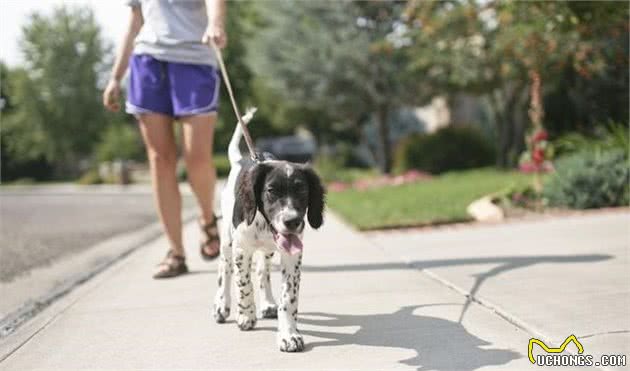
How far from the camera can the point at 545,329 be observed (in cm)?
350

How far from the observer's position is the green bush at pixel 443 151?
20.6m

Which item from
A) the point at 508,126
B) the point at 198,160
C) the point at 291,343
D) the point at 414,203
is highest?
the point at 198,160

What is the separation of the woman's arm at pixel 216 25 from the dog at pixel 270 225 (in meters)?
0.99

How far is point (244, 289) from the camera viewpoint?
3.75 metres

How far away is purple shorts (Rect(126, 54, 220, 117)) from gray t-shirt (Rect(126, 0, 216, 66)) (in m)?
0.06

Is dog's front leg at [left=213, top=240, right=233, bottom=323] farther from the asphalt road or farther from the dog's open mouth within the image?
the asphalt road

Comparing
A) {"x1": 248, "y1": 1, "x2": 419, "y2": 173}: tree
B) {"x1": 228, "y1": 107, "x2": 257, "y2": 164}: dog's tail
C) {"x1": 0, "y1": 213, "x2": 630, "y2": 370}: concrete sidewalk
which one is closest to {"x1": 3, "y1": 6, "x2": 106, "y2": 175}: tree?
{"x1": 248, "y1": 1, "x2": 419, "y2": 173}: tree

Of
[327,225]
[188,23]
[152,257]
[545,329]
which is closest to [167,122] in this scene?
[188,23]

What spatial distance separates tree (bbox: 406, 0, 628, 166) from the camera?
948 centimetres

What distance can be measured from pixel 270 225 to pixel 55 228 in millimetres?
8067

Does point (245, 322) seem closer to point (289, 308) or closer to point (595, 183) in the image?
point (289, 308)

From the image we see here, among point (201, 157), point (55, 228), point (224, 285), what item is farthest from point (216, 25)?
point (55, 228)

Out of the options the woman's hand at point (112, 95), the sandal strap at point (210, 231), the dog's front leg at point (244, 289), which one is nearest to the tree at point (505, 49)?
the sandal strap at point (210, 231)

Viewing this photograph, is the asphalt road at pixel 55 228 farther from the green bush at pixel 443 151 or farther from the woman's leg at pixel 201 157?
the green bush at pixel 443 151
